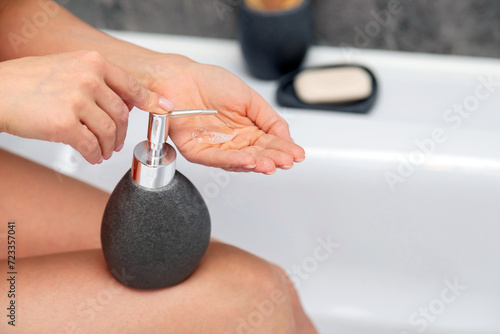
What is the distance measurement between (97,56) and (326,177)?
1.95 ft

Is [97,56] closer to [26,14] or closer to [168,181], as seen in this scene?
[168,181]

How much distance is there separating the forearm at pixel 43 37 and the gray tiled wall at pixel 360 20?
46 cm

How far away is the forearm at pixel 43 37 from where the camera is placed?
2.85 feet

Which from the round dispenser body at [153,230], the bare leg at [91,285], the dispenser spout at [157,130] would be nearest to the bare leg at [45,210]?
the bare leg at [91,285]

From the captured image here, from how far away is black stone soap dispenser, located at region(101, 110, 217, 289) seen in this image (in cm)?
66

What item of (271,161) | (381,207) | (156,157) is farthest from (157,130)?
(381,207)

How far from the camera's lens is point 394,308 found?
1203 millimetres

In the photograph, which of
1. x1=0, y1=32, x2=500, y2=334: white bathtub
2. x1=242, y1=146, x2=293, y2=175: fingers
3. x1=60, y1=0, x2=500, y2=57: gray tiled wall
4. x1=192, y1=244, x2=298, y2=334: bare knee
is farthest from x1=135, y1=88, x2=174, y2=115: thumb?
x1=60, y1=0, x2=500, y2=57: gray tiled wall

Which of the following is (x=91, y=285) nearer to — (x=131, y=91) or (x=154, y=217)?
(x=154, y=217)

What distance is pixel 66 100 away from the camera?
0.61 metres

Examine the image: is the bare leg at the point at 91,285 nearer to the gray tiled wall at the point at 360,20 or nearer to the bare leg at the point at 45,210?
the bare leg at the point at 45,210

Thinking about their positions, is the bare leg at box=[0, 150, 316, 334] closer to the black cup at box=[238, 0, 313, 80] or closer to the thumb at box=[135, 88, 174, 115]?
the thumb at box=[135, 88, 174, 115]

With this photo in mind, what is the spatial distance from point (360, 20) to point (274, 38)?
0.22m

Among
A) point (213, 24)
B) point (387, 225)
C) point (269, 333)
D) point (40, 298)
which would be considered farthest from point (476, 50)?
point (40, 298)
